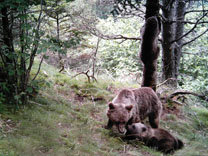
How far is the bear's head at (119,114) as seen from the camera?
461 centimetres

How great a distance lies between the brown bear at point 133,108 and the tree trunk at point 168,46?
11.2ft

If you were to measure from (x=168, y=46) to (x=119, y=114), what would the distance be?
5334 millimetres

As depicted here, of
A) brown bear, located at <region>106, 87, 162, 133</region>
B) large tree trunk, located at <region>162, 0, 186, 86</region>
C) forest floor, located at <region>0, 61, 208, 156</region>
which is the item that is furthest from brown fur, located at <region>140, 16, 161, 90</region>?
large tree trunk, located at <region>162, 0, 186, 86</region>

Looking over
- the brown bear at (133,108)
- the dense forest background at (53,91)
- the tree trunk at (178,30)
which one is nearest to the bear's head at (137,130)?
the brown bear at (133,108)

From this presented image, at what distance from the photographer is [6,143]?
3143mm

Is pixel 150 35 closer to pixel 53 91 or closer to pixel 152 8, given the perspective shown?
pixel 152 8

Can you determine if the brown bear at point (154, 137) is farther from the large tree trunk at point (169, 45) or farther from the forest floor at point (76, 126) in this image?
the large tree trunk at point (169, 45)

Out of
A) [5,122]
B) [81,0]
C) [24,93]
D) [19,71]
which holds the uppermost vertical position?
[81,0]

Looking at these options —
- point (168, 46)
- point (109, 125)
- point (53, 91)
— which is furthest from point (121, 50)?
point (109, 125)

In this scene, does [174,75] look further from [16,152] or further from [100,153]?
[16,152]

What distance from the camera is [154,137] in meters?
5.36

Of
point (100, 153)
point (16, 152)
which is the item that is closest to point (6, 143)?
point (16, 152)

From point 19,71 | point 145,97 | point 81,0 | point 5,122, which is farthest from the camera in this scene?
point 81,0

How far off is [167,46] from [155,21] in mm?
3100
